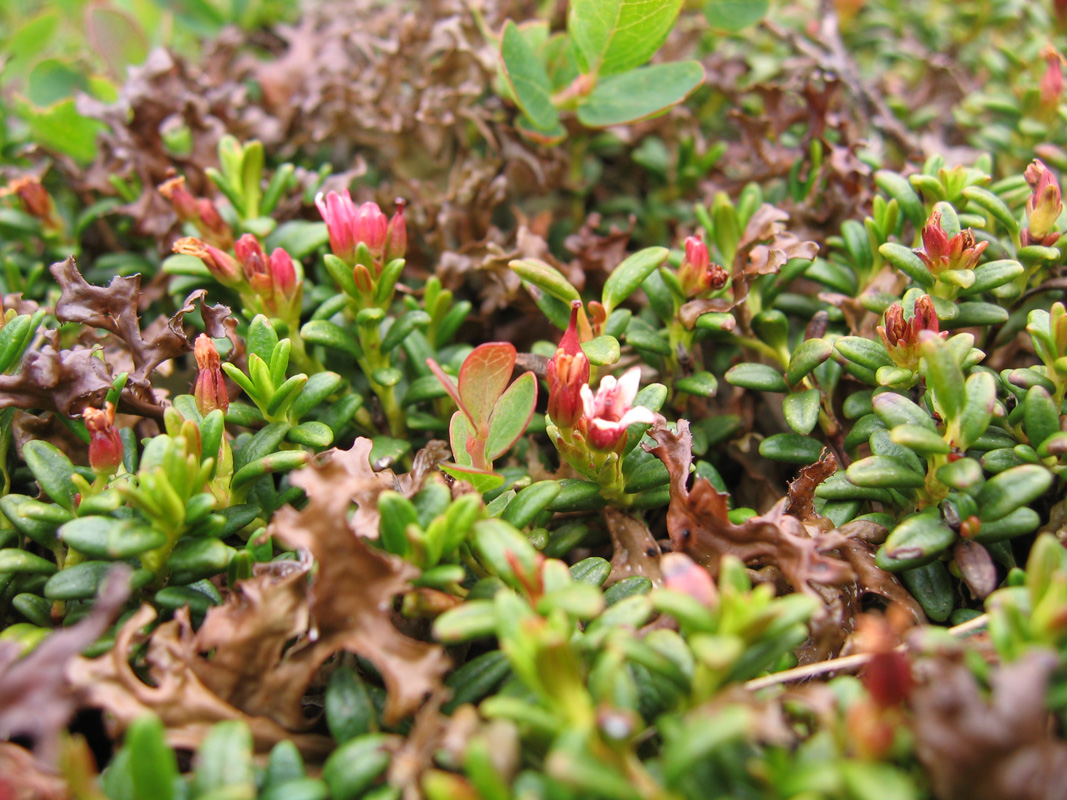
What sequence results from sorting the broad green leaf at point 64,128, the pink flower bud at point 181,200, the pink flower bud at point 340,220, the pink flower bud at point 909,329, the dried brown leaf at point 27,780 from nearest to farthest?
the dried brown leaf at point 27,780 < the pink flower bud at point 909,329 < the pink flower bud at point 340,220 < the pink flower bud at point 181,200 < the broad green leaf at point 64,128

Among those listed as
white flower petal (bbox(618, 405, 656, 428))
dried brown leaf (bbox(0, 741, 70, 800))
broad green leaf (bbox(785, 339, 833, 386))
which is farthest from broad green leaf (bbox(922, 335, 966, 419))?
dried brown leaf (bbox(0, 741, 70, 800))

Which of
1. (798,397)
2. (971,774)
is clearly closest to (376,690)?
(971,774)

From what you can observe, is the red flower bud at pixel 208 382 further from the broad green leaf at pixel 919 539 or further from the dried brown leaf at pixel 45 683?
the broad green leaf at pixel 919 539

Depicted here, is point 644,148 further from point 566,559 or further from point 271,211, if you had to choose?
point 566,559

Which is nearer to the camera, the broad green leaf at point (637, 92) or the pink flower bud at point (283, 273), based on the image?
the pink flower bud at point (283, 273)

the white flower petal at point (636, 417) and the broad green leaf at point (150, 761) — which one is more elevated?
the white flower petal at point (636, 417)

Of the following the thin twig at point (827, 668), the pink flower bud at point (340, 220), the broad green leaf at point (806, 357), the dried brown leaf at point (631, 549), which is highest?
the pink flower bud at point (340, 220)

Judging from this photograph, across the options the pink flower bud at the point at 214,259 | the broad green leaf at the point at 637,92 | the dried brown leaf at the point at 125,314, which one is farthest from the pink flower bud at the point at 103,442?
the broad green leaf at the point at 637,92

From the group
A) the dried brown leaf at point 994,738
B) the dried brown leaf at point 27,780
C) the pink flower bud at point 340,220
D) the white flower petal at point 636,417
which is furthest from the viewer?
the pink flower bud at point 340,220
